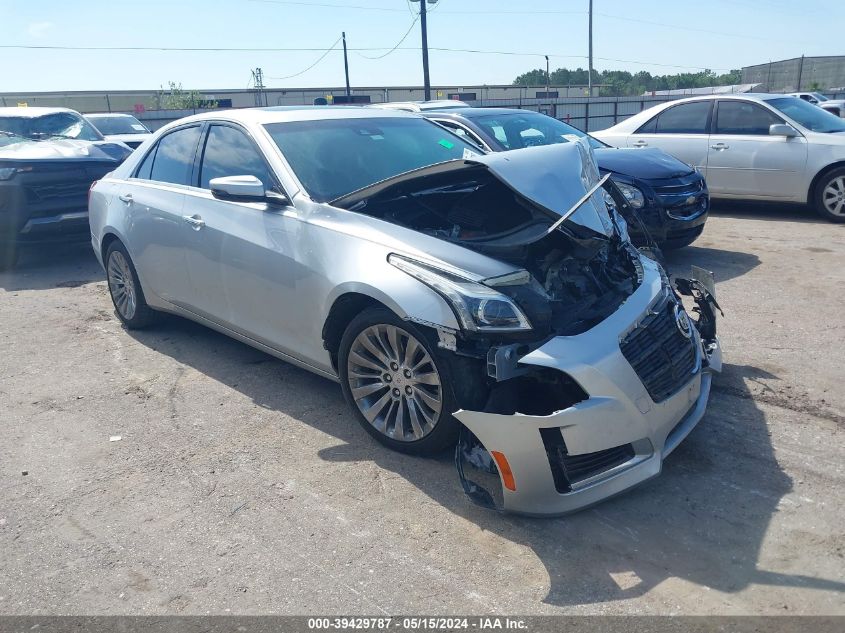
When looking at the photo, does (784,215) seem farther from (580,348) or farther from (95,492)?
(95,492)

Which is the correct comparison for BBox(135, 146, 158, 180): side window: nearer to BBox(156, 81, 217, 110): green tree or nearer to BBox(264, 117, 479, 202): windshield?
BBox(264, 117, 479, 202): windshield

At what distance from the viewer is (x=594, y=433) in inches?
123

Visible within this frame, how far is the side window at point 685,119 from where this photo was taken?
404 inches

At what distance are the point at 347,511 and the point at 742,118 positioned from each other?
8.79 metres

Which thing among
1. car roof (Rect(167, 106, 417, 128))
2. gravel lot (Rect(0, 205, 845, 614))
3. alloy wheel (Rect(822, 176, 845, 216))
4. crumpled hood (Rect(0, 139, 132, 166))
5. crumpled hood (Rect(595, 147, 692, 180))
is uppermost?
car roof (Rect(167, 106, 417, 128))

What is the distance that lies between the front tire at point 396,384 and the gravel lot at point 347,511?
0.55 ft

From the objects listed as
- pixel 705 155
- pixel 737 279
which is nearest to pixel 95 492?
pixel 737 279

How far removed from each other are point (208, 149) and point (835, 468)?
170 inches

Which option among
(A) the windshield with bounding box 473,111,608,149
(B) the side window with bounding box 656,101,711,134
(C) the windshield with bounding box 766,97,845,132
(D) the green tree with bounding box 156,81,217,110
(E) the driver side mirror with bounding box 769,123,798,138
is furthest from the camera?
(D) the green tree with bounding box 156,81,217,110

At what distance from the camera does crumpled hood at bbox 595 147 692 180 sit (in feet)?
24.5

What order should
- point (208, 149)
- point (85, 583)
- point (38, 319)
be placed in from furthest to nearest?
point (38, 319)
point (208, 149)
point (85, 583)

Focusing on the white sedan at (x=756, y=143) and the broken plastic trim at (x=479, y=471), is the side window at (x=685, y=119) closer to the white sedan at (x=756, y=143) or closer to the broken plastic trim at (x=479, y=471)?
the white sedan at (x=756, y=143)

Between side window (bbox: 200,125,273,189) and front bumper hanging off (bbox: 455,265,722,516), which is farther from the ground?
side window (bbox: 200,125,273,189)

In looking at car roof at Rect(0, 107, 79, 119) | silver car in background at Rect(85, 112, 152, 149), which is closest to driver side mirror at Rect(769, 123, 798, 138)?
car roof at Rect(0, 107, 79, 119)
